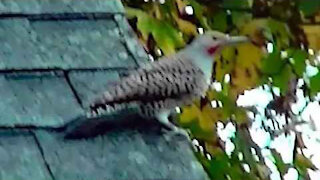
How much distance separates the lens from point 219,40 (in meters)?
2.79

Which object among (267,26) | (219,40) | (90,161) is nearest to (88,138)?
(90,161)

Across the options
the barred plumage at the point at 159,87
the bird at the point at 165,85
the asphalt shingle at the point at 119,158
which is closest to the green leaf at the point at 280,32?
the bird at the point at 165,85

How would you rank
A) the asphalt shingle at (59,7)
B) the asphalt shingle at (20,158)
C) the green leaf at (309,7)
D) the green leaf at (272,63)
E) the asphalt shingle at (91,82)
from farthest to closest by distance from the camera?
the green leaf at (272,63) < the green leaf at (309,7) < the asphalt shingle at (59,7) < the asphalt shingle at (91,82) < the asphalt shingle at (20,158)

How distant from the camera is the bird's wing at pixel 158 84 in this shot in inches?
81.4

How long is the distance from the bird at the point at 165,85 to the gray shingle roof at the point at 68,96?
0.08ft

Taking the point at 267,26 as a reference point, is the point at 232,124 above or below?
below

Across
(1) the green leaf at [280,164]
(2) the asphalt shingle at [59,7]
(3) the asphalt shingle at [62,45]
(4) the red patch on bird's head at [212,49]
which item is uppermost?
(2) the asphalt shingle at [59,7]

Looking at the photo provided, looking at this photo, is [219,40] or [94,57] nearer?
[94,57]

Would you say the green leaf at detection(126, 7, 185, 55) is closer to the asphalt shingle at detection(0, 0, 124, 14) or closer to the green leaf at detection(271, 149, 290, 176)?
the green leaf at detection(271, 149, 290, 176)

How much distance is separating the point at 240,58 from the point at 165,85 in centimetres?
187

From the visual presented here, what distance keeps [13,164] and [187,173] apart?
26cm

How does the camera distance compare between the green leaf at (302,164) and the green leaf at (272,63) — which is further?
the green leaf at (302,164)

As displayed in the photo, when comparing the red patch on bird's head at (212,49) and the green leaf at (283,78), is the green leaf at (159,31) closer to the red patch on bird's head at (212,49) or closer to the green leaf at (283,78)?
the green leaf at (283,78)

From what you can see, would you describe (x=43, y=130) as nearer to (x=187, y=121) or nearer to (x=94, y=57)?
(x=94, y=57)
